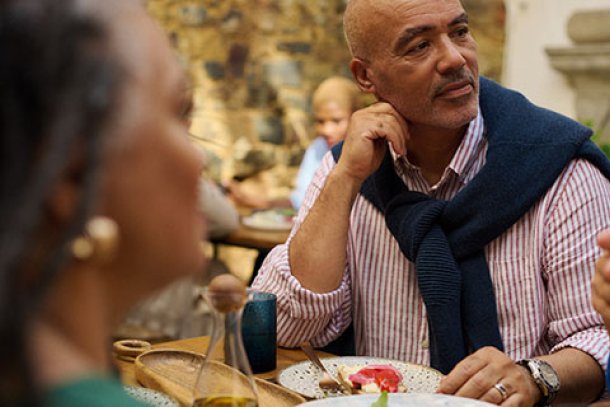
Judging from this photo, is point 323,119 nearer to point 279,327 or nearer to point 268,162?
point 268,162

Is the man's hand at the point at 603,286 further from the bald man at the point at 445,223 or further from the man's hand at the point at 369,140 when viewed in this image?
the man's hand at the point at 369,140

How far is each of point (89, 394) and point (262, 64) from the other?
554 centimetres

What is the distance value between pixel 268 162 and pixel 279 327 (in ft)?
13.9

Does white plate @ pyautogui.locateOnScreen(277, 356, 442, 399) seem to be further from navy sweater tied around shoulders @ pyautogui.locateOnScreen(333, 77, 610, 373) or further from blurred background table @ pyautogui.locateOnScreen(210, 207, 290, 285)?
blurred background table @ pyautogui.locateOnScreen(210, 207, 290, 285)

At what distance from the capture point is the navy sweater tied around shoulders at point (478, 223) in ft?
6.00

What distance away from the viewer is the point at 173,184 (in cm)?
66

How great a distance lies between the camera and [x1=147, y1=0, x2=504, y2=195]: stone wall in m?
5.79

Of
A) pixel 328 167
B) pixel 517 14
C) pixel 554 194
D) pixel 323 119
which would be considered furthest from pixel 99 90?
pixel 517 14

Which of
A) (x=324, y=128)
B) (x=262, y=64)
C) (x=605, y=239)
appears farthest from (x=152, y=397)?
(x=262, y=64)

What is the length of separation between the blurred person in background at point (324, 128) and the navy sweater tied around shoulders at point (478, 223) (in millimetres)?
3005

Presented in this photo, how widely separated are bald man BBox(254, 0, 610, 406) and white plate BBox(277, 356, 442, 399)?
0.23 meters

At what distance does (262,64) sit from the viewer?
6004 mm

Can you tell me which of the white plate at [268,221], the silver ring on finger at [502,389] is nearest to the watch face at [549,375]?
the silver ring on finger at [502,389]

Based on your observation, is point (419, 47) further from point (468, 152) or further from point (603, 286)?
point (603, 286)
